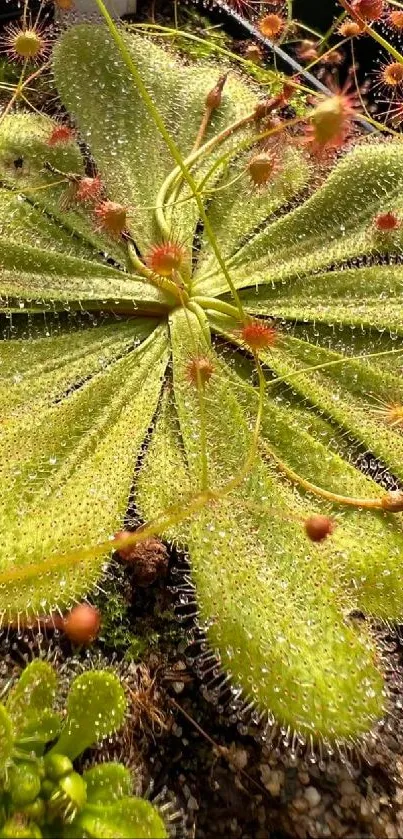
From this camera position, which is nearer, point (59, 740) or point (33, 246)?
point (59, 740)

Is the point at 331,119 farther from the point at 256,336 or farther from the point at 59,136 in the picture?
the point at 59,136

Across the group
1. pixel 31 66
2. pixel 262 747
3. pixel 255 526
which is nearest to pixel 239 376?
pixel 255 526

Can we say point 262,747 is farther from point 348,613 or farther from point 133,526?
point 133,526

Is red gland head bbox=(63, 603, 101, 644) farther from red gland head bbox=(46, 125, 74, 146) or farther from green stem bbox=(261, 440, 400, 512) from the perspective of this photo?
red gland head bbox=(46, 125, 74, 146)

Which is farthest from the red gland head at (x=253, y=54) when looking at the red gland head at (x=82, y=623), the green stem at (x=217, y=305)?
the red gland head at (x=82, y=623)

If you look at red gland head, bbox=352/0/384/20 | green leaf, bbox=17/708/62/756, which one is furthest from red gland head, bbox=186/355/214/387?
red gland head, bbox=352/0/384/20
